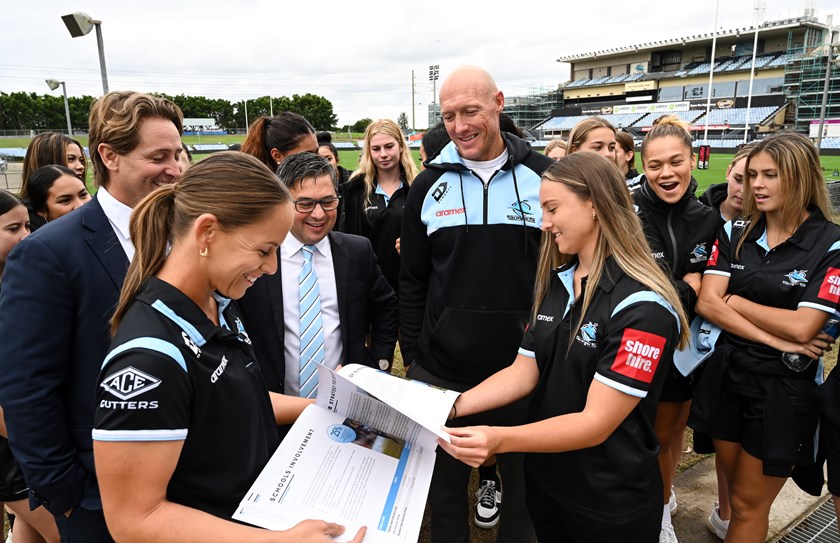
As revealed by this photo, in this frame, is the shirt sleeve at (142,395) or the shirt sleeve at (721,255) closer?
the shirt sleeve at (142,395)

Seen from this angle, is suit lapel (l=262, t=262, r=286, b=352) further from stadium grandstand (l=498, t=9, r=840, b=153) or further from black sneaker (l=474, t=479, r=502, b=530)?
stadium grandstand (l=498, t=9, r=840, b=153)

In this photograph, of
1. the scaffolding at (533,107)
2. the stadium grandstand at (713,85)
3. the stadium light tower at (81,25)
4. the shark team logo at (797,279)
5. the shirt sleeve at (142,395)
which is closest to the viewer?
the shirt sleeve at (142,395)

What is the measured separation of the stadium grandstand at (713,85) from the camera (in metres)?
47.6

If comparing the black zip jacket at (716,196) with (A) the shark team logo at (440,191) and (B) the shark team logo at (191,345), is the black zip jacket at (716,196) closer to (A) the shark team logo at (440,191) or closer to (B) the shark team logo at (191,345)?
(A) the shark team logo at (440,191)

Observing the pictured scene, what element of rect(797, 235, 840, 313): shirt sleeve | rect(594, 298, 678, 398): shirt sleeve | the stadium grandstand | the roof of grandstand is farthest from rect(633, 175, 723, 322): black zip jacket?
the roof of grandstand

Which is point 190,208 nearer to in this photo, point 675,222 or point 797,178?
point 675,222

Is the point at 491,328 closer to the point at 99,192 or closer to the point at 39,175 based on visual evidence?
the point at 99,192

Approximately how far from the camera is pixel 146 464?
46.1 inches

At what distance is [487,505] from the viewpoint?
3.39m

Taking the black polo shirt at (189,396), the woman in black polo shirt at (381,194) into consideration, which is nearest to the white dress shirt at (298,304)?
the black polo shirt at (189,396)

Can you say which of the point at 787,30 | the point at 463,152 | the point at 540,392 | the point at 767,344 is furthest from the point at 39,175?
the point at 787,30

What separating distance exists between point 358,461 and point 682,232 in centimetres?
224

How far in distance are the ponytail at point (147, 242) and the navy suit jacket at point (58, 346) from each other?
14.3 inches

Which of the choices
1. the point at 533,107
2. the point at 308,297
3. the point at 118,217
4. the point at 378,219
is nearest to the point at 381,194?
the point at 378,219
